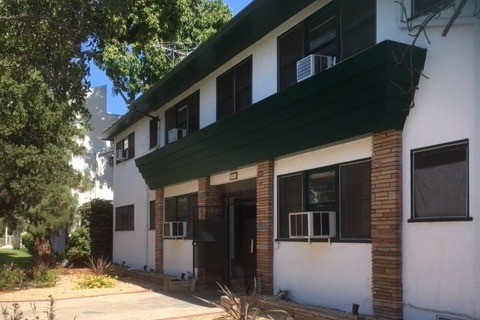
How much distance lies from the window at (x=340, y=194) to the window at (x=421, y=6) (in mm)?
2348

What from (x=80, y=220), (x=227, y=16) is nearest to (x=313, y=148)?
(x=80, y=220)

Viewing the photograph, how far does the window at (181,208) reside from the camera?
16.0 m

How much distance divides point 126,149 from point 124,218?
2730 mm

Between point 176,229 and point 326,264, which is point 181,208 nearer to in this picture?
point 176,229

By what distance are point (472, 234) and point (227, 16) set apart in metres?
23.5

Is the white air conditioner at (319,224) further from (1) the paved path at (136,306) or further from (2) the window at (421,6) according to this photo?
(2) the window at (421,6)

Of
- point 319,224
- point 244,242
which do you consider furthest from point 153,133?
point 319,224

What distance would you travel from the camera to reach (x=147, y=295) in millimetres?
14719

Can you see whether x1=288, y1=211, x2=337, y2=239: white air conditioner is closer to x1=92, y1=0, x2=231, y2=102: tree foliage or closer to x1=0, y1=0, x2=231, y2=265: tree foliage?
x1=0, y1=0, x2=231, y2=265: tree foliage

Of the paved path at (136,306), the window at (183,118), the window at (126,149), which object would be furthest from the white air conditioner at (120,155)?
the paved path at (136,306)

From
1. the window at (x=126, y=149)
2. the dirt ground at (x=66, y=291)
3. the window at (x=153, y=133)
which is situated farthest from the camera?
the window at (x=126, y=149)

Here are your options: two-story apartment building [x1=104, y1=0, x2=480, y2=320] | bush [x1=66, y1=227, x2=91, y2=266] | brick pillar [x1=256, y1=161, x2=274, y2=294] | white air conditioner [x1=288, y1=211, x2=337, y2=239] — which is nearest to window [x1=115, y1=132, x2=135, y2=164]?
bush [x1=66, y1=227, x2=91, y2=266]

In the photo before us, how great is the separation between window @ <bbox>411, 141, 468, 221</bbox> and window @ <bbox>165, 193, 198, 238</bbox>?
844 cm

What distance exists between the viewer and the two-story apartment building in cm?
724
